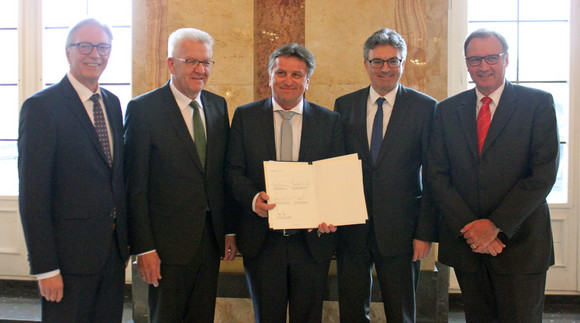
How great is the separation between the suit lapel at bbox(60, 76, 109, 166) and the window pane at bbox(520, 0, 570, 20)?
144 inches

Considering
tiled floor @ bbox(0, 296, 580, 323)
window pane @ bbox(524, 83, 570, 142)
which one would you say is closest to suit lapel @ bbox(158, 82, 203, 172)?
tiled floor @ bbox(0, 296, 580, 323)

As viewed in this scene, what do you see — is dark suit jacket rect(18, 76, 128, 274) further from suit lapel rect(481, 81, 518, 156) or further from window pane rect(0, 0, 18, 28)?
window pane rect(0, 0, 18, 28)

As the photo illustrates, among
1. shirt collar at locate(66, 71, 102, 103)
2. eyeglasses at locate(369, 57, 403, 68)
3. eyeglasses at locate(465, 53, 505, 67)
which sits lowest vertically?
shirt collar at locate(66, 71, 102, 103)

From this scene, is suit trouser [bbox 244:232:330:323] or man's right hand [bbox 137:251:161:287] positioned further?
suit trouser [bbox 244:232:330:323]

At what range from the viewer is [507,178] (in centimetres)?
211

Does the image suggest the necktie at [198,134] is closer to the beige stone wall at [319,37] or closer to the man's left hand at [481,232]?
the beige stone wall at [319,37]

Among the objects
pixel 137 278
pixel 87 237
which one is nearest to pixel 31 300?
pixel 137 278

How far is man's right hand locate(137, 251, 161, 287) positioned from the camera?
213 cm

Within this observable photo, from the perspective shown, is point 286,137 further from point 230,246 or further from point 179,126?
Result: point 230,246

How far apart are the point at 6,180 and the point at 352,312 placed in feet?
12.0

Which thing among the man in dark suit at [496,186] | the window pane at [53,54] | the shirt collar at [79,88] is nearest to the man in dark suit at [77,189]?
the shirt collar at [79,88]

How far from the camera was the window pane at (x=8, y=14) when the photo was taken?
4.29m

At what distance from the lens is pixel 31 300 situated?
4.00m

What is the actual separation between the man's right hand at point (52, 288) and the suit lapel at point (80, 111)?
523mm
